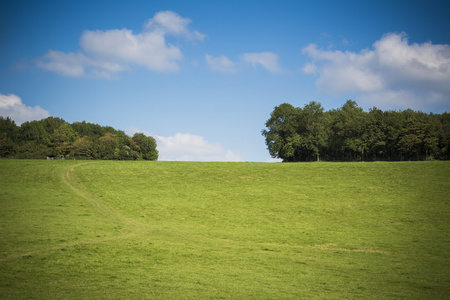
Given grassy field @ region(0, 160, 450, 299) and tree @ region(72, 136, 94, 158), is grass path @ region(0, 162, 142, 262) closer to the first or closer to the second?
grassy field @ region(0, 160, 450, 299)

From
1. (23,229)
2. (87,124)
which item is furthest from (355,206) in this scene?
(87,124)

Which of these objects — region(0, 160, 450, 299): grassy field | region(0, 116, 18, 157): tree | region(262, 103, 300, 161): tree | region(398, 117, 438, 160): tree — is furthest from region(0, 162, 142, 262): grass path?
region(398, 117, 438, 160): tree

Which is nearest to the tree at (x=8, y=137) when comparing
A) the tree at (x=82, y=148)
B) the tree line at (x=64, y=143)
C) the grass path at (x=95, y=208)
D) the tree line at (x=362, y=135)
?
the tree line at (x=64, y=143)

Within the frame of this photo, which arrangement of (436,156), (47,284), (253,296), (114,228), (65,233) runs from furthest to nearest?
(436,156) < (114,228) < (65,233) < (47,284) < (253,296)

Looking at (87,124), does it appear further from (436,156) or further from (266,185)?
(436,156)

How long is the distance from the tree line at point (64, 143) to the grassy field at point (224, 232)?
61.5 metres

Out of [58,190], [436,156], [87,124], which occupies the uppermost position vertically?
[87,124]

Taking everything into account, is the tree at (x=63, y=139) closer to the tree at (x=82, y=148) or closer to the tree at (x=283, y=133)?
the tree at (x=82, y=148)

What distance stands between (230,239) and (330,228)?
29.2 feet

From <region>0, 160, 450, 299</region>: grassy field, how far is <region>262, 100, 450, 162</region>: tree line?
36.6 metres

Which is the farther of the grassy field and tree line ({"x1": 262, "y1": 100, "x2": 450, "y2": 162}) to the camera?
tree line ({"x1": 262, "y1": 100, "x2": 450, "y2": 162})

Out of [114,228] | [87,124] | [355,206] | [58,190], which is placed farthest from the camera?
[87,124]

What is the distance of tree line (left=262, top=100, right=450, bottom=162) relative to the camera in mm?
82562

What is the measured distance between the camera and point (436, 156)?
8481 centimetres
